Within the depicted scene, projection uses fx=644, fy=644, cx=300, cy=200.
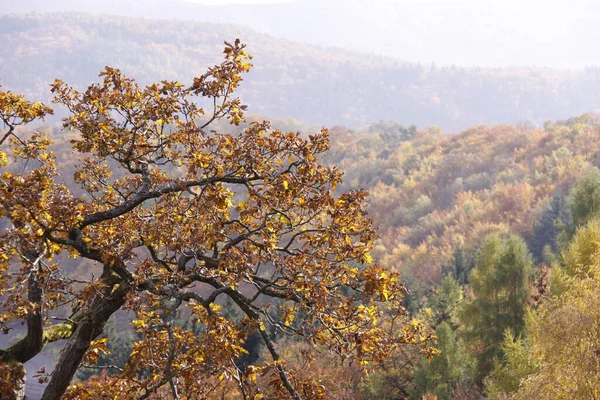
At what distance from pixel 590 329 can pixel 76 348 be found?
11156 millimetres

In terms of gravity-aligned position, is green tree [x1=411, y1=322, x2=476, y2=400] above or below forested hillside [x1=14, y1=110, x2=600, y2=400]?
below

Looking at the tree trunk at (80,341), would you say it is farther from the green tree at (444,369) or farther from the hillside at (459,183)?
the hillside at (459,183)

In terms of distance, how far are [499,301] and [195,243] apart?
22007 millimetres

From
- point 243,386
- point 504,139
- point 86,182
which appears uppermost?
point 504,139

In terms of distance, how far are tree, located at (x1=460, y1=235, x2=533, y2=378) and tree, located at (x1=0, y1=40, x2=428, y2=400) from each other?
2061 cm

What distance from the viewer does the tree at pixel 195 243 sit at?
6.19 m

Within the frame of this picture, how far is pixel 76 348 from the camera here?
6996mm

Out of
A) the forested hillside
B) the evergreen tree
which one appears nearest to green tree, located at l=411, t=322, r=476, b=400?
the forested hillside

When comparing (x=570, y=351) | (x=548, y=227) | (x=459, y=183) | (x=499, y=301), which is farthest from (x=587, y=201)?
(x=459, y=183)

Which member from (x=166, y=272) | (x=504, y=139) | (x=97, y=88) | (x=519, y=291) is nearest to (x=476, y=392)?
(x=519, y=291)

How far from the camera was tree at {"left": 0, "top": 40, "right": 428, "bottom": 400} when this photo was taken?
6.19 meters

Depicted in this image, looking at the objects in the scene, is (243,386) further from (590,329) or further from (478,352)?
(478,352)

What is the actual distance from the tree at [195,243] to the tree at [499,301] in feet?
67.6

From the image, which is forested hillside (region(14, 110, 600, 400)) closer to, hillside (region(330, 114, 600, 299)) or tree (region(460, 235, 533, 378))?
tree (region(460, 235, 533, 378))
